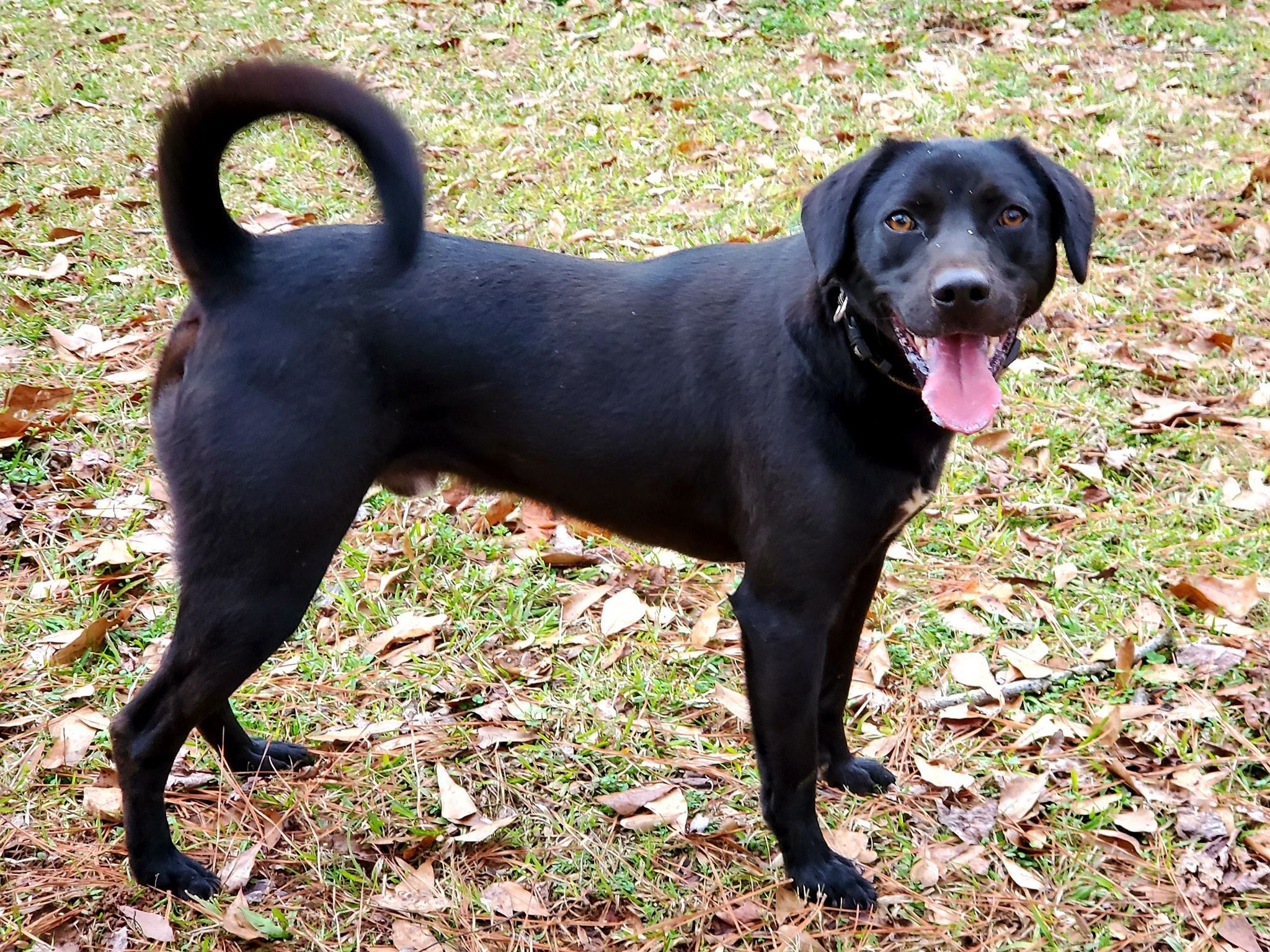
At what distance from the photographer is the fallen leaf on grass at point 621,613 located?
3.30 metres

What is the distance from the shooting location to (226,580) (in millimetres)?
2279

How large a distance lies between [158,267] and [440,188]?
5.41ft

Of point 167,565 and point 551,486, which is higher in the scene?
point 551,486

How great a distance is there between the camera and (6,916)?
2.39 metres

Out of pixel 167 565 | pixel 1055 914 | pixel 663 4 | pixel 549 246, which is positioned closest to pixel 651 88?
pixel 663 4

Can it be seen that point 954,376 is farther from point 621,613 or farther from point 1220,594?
point 1220,594

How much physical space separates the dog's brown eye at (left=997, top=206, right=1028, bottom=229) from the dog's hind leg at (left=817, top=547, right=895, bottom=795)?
867mm

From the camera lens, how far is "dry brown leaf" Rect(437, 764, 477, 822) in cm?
272

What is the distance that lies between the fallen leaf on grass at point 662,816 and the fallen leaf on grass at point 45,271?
3885mm

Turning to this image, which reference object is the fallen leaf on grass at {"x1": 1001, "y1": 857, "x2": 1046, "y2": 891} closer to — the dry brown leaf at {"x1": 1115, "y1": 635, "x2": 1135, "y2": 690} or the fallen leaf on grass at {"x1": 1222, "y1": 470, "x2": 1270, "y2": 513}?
the dry brown leaf at {"x1": 1115, "y1": 635, "x2": 1135, "y2": 690}

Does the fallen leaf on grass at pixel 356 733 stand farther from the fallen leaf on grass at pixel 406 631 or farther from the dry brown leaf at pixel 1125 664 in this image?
the dry brown leaf at pixel 1125 664

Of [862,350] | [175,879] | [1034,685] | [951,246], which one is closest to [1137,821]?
[1034,685]

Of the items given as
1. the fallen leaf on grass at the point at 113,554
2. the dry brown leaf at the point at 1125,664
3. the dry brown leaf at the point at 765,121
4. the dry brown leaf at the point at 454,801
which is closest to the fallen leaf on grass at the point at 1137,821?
the dry brown leaf at the point at 1125,664

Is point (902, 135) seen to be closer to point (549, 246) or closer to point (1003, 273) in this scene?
point (549, 246)
